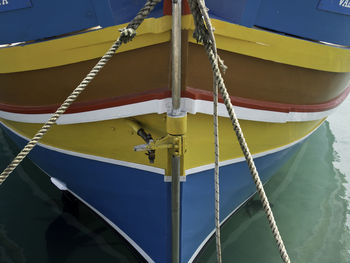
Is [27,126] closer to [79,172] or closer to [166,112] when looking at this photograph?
[79,172]

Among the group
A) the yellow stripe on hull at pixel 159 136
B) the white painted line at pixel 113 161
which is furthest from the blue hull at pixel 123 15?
the white painted line at pixel 113 161

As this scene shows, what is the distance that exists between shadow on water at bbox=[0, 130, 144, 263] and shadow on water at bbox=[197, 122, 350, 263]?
2.74 feet

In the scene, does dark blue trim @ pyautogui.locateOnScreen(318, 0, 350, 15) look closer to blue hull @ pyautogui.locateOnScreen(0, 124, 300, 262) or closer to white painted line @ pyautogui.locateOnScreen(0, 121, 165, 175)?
blue hull @ pyautogui.locateOnScreen(0, 124, 300, 262)

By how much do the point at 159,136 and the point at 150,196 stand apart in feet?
1.69

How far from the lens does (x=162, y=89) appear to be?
174 cm

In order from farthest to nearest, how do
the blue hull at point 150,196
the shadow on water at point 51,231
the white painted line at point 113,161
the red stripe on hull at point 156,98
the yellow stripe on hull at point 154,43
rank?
the shadow on water at point 51,231
the blue hull at point 150,196
the white painted line at point 113,161
the red stripe on hull at point 156,98
the yellow stripe on hull at point 154,43

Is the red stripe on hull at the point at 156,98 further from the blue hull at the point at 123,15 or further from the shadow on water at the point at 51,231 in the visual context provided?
the shadow on water at the point at 51,231

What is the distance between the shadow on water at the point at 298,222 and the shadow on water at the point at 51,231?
836mm

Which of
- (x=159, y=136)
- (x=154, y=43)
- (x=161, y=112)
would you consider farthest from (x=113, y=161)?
(x=154, y=43)

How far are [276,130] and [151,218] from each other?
3.45ft

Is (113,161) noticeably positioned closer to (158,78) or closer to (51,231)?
(158,78)

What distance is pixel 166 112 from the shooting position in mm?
1773

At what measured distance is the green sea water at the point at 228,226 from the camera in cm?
283

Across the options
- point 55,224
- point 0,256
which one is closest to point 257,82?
point 55,224
